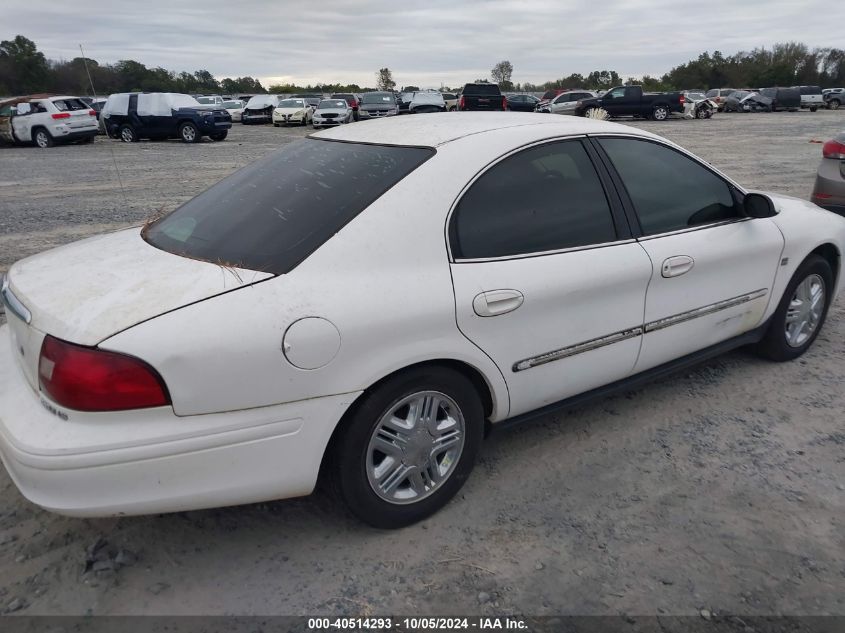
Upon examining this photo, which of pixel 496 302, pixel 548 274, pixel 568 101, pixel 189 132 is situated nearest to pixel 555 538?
pixel 496 302

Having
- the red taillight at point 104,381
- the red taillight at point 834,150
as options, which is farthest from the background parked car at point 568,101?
the red taillight at point 104,381

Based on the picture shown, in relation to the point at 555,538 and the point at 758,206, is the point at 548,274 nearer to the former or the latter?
the point at 555,538

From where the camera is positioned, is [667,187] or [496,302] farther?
[667,187]

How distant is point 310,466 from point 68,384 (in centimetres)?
82

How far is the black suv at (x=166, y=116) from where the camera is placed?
22328 mm

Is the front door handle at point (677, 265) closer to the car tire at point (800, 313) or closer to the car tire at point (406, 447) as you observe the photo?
the car tire at point (800, 313)

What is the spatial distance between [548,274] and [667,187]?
3.49ft

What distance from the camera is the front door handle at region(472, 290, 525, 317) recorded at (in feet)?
8.39

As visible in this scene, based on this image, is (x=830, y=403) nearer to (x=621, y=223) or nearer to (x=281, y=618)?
(x=621, y=223)

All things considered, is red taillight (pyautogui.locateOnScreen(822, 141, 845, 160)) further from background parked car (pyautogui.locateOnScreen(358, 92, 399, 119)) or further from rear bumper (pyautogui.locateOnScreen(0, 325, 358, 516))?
background parked car (pyautogui.locateOnScreen(358, 92, 399, 119))

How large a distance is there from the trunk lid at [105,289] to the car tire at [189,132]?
2162cm

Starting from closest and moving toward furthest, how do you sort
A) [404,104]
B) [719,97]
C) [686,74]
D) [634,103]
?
[634,103]
[404,104]
[719,97]
[686,74]

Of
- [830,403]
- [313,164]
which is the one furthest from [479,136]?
[830,403]

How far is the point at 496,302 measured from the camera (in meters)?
2.60
